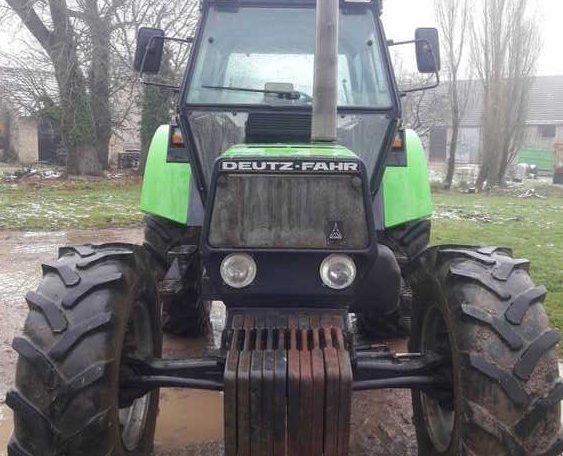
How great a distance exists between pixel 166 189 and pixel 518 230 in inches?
380

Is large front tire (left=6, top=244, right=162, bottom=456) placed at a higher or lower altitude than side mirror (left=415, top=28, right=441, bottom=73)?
lower

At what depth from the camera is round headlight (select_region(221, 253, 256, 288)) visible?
9.41ft

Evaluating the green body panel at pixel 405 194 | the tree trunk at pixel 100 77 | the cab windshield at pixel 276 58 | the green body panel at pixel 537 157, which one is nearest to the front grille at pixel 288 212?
the green body panel at pixel 405 194

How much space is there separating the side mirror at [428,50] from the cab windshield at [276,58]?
0.34 meters

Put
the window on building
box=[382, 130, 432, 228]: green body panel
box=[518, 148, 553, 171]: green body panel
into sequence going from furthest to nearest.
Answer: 1. the window on building
2. box=[518, 148, 553, 171]: green body panel
3. box=[382, 130, 432, 228]: green body panel

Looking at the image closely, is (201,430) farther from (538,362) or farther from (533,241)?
(533,241)

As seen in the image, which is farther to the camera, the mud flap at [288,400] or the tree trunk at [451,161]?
the tree trunk at [451,161]

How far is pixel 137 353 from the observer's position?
3.26m

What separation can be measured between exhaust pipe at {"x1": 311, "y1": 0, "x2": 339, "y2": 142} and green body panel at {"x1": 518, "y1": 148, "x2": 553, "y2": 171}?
35.7 metres

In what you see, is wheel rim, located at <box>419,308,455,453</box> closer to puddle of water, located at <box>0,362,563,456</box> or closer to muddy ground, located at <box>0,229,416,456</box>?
muddy ground, located at <box>0,229,416,456</box>

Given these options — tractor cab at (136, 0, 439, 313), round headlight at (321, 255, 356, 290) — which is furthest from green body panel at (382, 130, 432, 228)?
round headlight at (321, 255, 356, 290)

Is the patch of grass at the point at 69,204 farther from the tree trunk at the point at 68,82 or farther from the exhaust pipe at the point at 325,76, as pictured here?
the exhaust pipe at the point at 325,76

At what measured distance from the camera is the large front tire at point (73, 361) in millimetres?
2727

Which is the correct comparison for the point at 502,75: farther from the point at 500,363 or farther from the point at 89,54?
the point at 500,363
